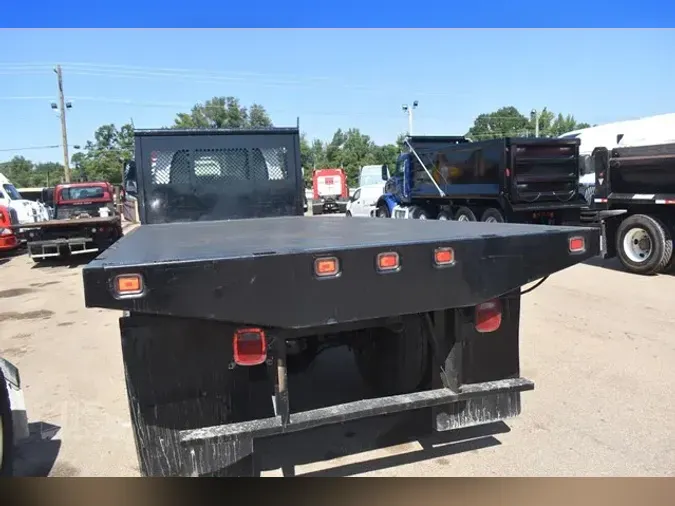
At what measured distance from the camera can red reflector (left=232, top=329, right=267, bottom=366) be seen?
102 inches

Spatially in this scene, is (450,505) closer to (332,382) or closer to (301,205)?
(332,382)

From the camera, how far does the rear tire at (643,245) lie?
9.34 metres

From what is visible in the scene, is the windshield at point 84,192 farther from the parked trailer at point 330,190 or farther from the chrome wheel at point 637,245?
the parked trailer at point 330,190

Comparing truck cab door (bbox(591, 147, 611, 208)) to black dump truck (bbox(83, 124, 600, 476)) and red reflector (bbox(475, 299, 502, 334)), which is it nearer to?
black dump truck (bbox(83, 124, 600, 476))

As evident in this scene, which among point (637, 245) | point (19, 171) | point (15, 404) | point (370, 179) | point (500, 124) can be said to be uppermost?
point (500, 124)

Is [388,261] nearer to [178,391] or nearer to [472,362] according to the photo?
[472,362]

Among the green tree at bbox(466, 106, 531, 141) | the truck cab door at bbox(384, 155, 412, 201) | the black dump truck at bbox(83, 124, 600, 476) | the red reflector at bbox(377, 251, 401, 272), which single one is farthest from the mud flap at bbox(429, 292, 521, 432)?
the green tree at bbox(466, 106, 531, 141)

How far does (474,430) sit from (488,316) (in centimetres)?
122

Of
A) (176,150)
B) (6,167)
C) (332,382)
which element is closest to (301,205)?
(176,150)

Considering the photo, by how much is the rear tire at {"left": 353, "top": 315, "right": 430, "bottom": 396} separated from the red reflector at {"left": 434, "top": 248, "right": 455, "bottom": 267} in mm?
567

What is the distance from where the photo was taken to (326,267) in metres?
2.54

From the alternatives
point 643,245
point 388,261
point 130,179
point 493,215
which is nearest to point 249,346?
point 388,261

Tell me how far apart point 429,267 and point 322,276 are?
1.91 feet

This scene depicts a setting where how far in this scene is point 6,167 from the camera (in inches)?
4218
